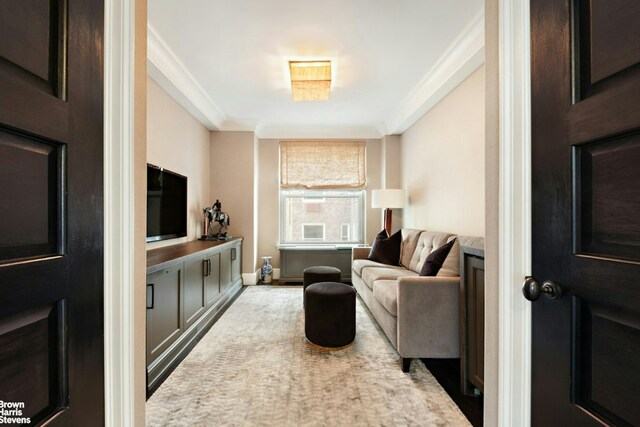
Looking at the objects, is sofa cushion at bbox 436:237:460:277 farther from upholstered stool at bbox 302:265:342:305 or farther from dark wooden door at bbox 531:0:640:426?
dark wooden door at bbox 531:0:640:426

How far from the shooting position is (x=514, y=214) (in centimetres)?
90

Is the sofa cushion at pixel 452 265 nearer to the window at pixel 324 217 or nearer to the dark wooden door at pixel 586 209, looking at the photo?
the dark wooden door at pixel 586 209

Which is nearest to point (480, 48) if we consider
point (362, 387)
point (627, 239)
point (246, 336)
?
point (627, 239)

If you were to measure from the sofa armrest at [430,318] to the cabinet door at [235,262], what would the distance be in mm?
2839

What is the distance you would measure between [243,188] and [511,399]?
178 inches

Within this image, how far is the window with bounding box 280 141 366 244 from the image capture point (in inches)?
214

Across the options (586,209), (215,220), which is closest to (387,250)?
(215,220)

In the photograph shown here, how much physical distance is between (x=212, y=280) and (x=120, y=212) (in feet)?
9.11

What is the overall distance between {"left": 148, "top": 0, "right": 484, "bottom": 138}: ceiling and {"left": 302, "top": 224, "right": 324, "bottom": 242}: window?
212 centimetres

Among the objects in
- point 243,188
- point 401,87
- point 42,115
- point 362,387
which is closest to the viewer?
point 42,115

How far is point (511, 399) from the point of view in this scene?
906 mm

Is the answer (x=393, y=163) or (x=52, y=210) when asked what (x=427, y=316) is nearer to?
(x=52, y=210)

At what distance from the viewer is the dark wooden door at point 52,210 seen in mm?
559

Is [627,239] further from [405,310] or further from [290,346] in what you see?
[290,346]
